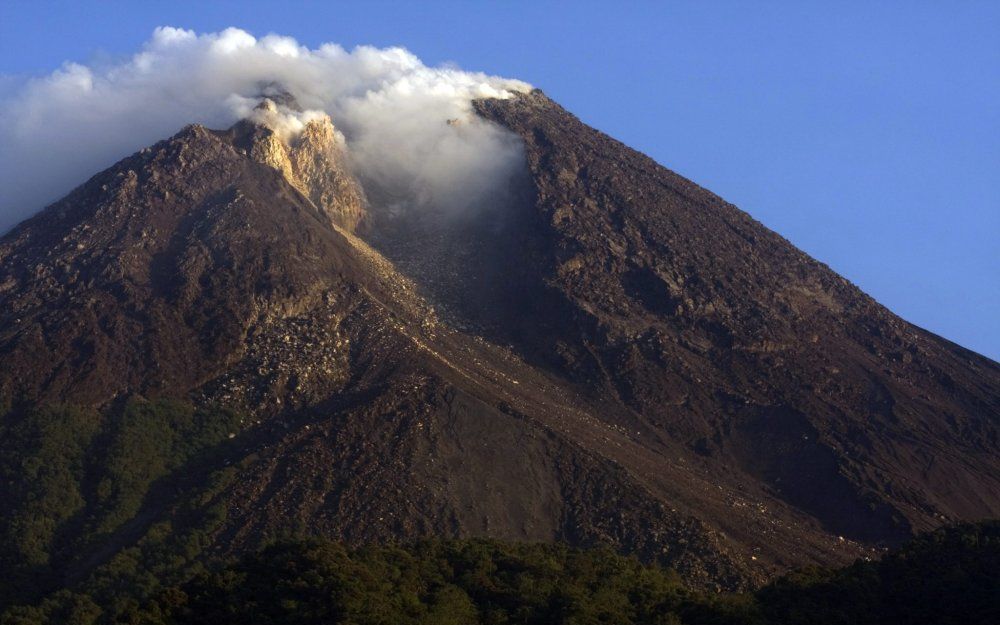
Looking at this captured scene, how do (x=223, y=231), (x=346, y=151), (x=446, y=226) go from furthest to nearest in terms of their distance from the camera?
(x=346, y=151) → (x=446, y=226) → (x=223, y=231)

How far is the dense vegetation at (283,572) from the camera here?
59562mm

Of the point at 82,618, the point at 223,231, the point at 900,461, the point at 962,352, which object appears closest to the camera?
the point at 82,618

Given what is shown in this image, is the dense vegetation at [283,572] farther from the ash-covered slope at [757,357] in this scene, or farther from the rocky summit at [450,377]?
the ash-covered slope at [757,357]

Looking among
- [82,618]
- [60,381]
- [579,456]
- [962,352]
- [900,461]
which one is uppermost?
[962,352]

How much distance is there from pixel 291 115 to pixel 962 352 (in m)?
62.6

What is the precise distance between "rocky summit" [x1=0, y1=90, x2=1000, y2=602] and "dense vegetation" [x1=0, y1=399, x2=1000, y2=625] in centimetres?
33

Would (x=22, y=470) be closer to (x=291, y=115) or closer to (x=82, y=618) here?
(x=82, y=618)

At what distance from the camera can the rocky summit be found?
84.8 m

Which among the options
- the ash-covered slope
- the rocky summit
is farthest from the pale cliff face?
the ash-covered slope

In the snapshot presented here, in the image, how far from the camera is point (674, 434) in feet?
341

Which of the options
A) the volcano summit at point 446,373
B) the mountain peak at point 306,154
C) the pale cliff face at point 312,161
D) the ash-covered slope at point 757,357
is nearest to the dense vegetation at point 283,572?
the volcano summit at point 446,373

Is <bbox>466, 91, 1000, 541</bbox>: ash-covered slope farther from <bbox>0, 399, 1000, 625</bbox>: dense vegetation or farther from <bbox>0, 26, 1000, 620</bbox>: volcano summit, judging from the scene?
<bbox>0, 399, 1000, 625</bbox>: dense vegetation

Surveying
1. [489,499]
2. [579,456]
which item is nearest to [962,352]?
[579,456]

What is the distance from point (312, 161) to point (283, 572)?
75.7m
